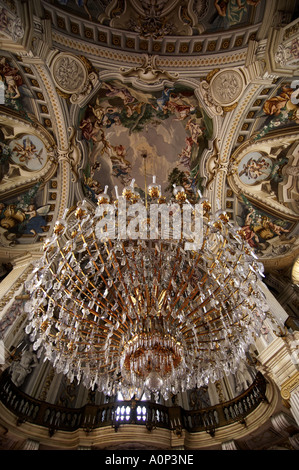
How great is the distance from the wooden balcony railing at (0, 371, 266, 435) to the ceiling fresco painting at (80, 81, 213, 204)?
6.09 metres

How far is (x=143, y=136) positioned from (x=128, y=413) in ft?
26.2

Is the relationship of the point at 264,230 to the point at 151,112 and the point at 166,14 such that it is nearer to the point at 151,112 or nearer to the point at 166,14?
the point at 151,112

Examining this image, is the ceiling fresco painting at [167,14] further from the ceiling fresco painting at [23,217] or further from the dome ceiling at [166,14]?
the ceiling fresco painting at [23,217]

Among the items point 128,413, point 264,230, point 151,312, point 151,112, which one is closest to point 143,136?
point 151,112

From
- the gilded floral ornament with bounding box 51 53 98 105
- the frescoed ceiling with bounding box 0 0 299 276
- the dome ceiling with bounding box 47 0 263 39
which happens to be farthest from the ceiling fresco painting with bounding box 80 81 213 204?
the dome ceiling with bounding box 47 0 263 39

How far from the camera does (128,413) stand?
27.6ft

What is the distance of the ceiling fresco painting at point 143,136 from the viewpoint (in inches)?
356

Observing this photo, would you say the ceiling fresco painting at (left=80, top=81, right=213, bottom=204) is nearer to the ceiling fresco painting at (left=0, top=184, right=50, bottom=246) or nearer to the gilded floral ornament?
the gilded floral ornament

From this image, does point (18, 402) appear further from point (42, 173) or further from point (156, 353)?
point (42, 173)

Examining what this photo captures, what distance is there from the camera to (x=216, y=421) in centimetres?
828

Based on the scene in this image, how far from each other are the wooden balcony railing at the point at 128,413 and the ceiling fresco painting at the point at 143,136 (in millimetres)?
6091

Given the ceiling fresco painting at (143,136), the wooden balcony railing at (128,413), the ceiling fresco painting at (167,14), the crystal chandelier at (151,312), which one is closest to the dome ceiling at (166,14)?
the ceiling fresco painting at (167,14)

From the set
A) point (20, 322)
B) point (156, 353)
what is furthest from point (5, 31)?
point (156, 353)

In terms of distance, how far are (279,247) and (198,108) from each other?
5.01 m
